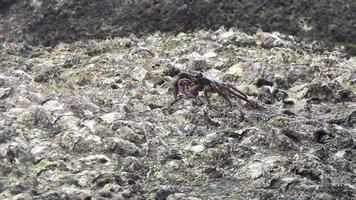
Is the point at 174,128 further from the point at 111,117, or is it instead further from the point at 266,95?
the point at 266,95

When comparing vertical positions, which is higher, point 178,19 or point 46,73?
point 46,73

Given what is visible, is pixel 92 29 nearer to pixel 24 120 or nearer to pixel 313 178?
pixel 24 120

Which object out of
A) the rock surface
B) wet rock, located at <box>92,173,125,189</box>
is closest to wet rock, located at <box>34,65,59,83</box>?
the rock surface

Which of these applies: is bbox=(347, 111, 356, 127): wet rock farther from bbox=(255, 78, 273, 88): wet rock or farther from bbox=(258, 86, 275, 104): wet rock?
bbox=(255, 78, 273, 88): wet rock

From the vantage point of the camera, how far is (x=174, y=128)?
9.74 metres

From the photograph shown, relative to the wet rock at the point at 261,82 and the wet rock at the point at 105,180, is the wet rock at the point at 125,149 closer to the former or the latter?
the wet rock at the point at 105,180

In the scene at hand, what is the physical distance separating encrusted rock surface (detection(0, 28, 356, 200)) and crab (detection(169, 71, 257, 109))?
0.17 m

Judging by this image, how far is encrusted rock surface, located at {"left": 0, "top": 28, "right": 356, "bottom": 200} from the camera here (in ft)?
27.6

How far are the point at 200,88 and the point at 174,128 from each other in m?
1.04

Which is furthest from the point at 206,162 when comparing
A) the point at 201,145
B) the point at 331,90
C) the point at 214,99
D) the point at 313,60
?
the point at 313,60

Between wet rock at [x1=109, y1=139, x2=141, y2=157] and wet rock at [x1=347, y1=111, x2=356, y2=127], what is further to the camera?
wet rock at [x1=347, y1=111, x2=356, y2=127]

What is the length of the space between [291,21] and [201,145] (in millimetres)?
5858

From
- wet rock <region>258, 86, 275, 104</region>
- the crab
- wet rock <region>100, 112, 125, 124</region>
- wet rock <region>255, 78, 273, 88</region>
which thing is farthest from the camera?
wet rock <region>255, 78, 273, 88</region>

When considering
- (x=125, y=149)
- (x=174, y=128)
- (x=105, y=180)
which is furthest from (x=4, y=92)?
(x=105, y=180)
